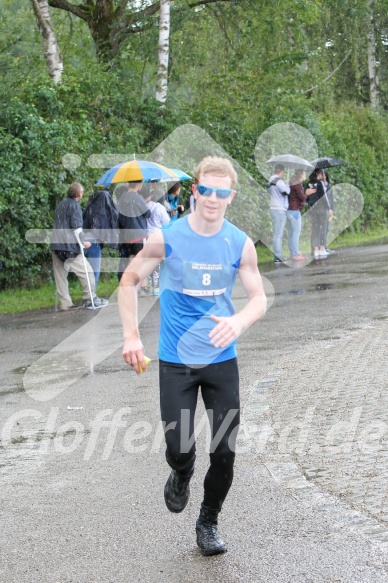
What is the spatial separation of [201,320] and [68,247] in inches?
450

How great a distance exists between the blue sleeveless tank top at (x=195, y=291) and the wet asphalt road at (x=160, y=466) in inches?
38.0

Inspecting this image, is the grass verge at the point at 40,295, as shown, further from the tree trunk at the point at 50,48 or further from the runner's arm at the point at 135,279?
the runner's arm at the point at 135,279

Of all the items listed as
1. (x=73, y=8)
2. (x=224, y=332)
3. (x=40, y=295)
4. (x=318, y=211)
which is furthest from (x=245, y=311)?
(x=73, y=8)

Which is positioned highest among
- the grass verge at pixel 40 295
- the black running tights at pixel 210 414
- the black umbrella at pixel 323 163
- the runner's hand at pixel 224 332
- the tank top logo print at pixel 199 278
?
the tank top logo print at pixel 199 278

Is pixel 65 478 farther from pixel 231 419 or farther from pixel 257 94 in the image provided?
pixel 257 94

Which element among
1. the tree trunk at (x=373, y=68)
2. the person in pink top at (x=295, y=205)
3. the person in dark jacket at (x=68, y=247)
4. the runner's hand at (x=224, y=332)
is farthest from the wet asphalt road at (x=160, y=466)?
the tree trunk at (x=373, y=68)

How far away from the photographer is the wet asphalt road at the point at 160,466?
16.6 feet

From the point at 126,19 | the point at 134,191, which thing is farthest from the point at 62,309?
the point at 126,19

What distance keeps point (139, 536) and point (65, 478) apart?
1.37 m

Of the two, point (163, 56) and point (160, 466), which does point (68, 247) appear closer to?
point (163, 56)

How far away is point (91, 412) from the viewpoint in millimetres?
8734

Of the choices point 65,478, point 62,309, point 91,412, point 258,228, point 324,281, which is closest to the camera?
point 65,478

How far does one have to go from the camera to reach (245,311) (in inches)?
202

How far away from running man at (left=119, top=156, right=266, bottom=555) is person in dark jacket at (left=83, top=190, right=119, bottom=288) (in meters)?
11.4
